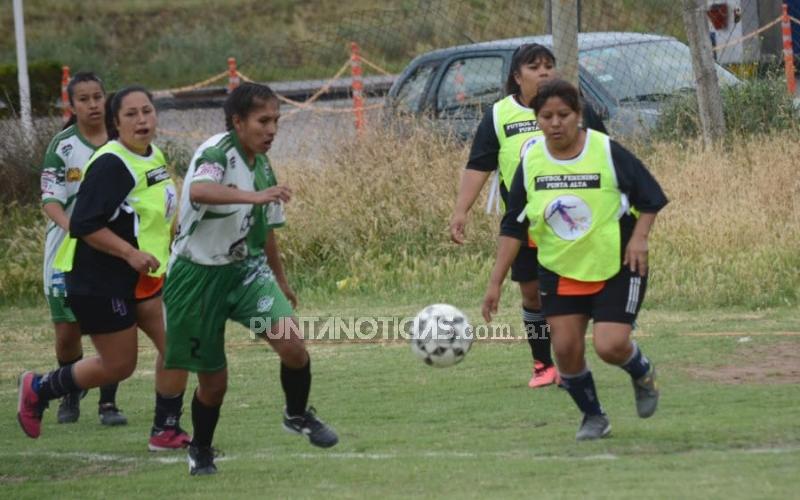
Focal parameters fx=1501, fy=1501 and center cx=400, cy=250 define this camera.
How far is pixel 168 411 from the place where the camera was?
25.0 feet

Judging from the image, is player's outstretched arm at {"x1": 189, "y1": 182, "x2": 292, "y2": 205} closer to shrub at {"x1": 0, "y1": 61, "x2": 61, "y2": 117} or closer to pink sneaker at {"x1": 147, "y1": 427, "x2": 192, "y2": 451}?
pink sneaker at {"x1": 147, "y1": 427, "x2": 192, "y2": 451}

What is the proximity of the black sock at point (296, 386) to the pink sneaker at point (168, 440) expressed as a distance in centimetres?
90

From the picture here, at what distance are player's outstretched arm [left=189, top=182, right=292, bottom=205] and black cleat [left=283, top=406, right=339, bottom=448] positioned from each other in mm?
1187

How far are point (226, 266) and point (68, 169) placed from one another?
194 cm

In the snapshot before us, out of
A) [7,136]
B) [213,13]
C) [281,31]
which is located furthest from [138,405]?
[213,13]

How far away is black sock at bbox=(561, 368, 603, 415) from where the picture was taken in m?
7.18

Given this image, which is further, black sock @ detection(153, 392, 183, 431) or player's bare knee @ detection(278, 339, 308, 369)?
black sock @ detection(153, 392, 183, 431)

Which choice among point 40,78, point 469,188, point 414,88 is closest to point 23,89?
point 414,88

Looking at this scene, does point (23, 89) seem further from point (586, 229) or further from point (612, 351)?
point (612, 351)

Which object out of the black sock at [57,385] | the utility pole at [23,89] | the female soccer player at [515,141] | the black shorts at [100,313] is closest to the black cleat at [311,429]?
the black shorts at [100,313]

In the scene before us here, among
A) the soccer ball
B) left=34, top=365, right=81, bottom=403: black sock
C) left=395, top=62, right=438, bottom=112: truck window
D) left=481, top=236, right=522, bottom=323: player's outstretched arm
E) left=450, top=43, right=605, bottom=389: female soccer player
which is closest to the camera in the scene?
left=481, top=236, right=522, bottom=323: player's outstretched arm

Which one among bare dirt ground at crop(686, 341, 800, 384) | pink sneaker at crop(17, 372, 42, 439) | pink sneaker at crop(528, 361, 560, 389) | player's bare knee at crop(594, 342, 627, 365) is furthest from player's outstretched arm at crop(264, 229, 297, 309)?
bare dirt ground at crop(686, 341, 800, 384)

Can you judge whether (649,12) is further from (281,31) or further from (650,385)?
(281,31)

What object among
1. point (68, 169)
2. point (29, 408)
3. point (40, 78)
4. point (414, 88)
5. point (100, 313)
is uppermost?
point (40, 78)
